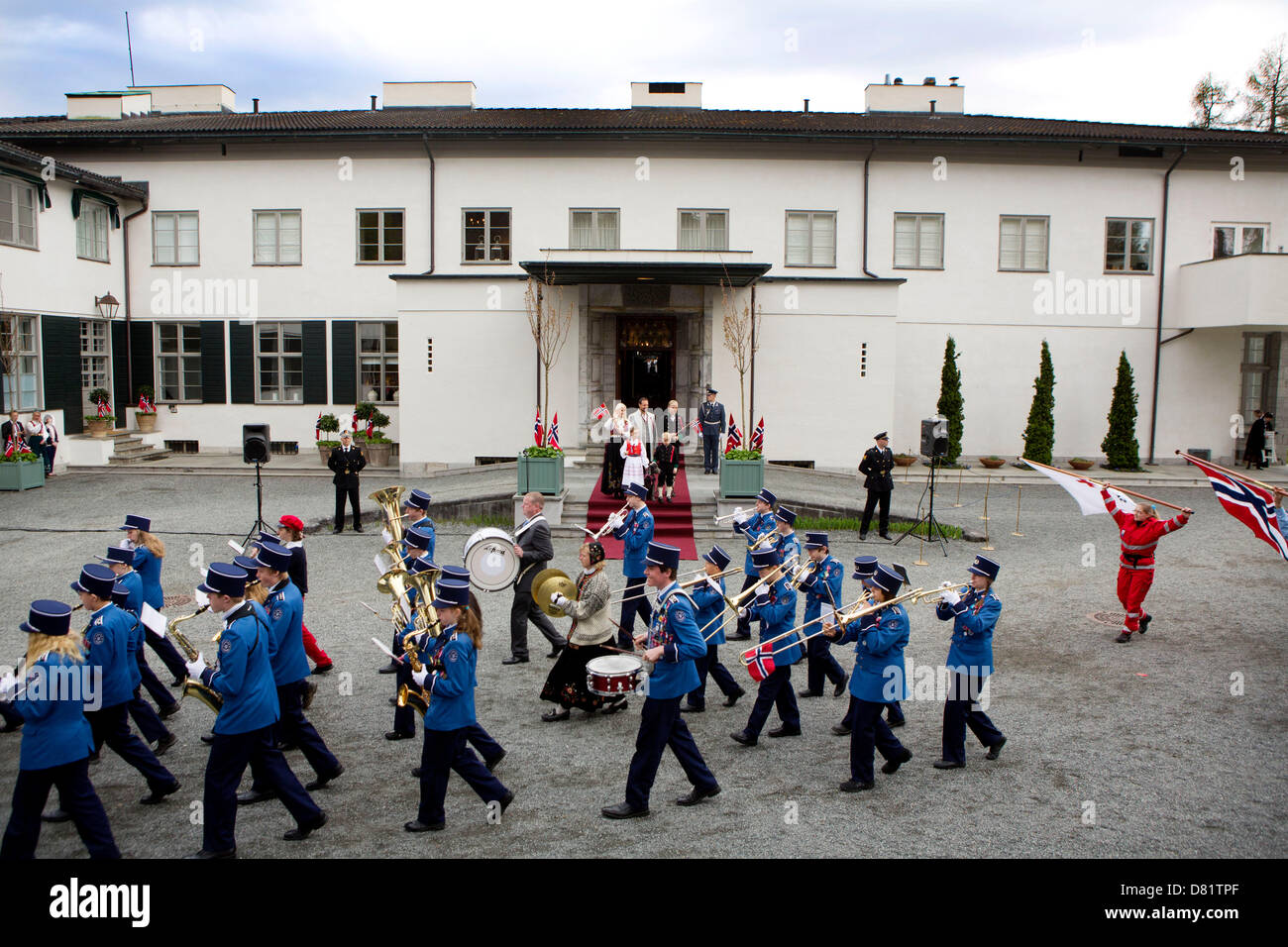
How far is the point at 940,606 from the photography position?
26.3 ft

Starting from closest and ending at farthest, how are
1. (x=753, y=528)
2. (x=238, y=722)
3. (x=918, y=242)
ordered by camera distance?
(x=238, y=722) → (x=753, y=528) → (x=918, y=242)

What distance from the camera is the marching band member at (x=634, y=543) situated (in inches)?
417

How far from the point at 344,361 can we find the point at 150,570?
19.6 metres

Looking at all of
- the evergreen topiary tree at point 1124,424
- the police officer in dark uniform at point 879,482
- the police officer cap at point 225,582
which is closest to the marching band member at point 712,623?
the police officer cap at point 225,582

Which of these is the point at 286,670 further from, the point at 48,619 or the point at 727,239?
the point at 727,239

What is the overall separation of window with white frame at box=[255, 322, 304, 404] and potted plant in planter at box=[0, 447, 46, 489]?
7243 millimetres

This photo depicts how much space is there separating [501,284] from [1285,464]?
23176 millimetres

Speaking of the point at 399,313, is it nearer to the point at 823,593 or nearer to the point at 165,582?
the point at 165,582

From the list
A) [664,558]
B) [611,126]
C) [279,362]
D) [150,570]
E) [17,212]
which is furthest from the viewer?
[279,362]

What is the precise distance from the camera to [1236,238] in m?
28.0

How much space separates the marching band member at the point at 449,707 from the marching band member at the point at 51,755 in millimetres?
1941

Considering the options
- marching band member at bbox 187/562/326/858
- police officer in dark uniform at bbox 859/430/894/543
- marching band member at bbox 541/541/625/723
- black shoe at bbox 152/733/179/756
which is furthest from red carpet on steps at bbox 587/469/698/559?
marching band member at bbox 187/562/326/858

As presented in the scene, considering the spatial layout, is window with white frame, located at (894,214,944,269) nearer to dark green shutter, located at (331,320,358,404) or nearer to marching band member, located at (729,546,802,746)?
dark green shutter, located at (331,320,358,404)

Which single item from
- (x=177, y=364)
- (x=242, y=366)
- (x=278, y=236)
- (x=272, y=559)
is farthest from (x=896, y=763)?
(x=177, y=364)
